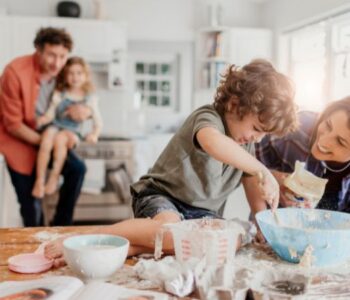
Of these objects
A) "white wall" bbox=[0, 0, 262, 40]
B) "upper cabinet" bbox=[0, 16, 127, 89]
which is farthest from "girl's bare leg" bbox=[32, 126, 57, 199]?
"white wall" bbox=[0, 0, 262, 40]

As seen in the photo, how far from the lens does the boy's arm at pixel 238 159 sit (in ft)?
4.20

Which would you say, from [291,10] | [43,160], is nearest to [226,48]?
[291,10]

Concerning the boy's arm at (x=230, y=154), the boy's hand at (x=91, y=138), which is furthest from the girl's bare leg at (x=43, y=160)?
the boy's arm at (x=230, y=154)

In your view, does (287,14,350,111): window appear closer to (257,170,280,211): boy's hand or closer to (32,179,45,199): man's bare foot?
(32,179,45,199): man's bare foot

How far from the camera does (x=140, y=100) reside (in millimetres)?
5266

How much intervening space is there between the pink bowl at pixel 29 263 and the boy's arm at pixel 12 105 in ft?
7.55

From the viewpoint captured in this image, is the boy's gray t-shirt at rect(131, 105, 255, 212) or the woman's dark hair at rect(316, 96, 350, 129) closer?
the boy's gray t-shirt at rect(131, 105, 255, 212)

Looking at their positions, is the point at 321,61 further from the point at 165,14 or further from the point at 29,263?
the point at 29,263

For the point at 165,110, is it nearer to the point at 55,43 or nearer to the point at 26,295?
the point at 55,43

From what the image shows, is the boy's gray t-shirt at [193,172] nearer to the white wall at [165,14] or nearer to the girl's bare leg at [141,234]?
the girl's bare leg at [141,234]

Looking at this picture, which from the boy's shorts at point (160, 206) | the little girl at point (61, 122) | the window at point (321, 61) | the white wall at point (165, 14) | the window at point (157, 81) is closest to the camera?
the boy's shorts at point (160, 206)

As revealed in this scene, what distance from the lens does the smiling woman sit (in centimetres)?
174

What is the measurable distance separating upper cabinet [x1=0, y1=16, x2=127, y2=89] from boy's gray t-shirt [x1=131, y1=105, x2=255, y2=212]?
2.93m

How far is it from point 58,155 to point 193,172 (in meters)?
2.31
